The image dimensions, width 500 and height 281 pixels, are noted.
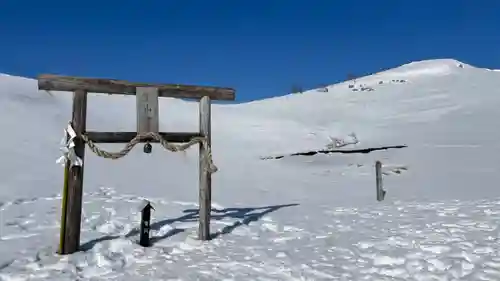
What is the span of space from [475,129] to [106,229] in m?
26.9

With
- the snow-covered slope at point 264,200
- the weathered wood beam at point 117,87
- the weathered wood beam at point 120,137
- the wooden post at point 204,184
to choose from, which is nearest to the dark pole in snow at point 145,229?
the snow-covered slope at point 264,200

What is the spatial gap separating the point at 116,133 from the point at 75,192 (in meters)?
1.01

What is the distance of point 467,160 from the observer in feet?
66.6

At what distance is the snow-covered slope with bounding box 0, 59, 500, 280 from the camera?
221 inches

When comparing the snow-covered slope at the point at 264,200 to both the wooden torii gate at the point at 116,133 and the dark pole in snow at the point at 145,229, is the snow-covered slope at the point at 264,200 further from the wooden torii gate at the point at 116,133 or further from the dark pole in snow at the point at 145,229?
the wooden torii gate at the point at 116,133

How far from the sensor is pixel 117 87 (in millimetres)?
6426

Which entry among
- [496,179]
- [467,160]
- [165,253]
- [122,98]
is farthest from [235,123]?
[165,253]

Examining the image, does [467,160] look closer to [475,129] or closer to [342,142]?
[342,142]

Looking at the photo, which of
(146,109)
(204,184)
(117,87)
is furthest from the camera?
(204,184)

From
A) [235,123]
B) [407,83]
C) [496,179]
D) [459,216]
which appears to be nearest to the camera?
[459,216]

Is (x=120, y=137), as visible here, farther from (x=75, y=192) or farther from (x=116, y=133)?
(x=75, y=192)

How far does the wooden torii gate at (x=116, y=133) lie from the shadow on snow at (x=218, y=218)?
1.44ft

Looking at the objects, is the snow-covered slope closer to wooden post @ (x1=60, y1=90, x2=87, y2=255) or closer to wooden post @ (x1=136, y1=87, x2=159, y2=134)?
wooden post @ (x1=60, y1=90, x2=87, y2=255)

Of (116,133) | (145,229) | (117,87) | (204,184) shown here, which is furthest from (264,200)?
(117,87)
